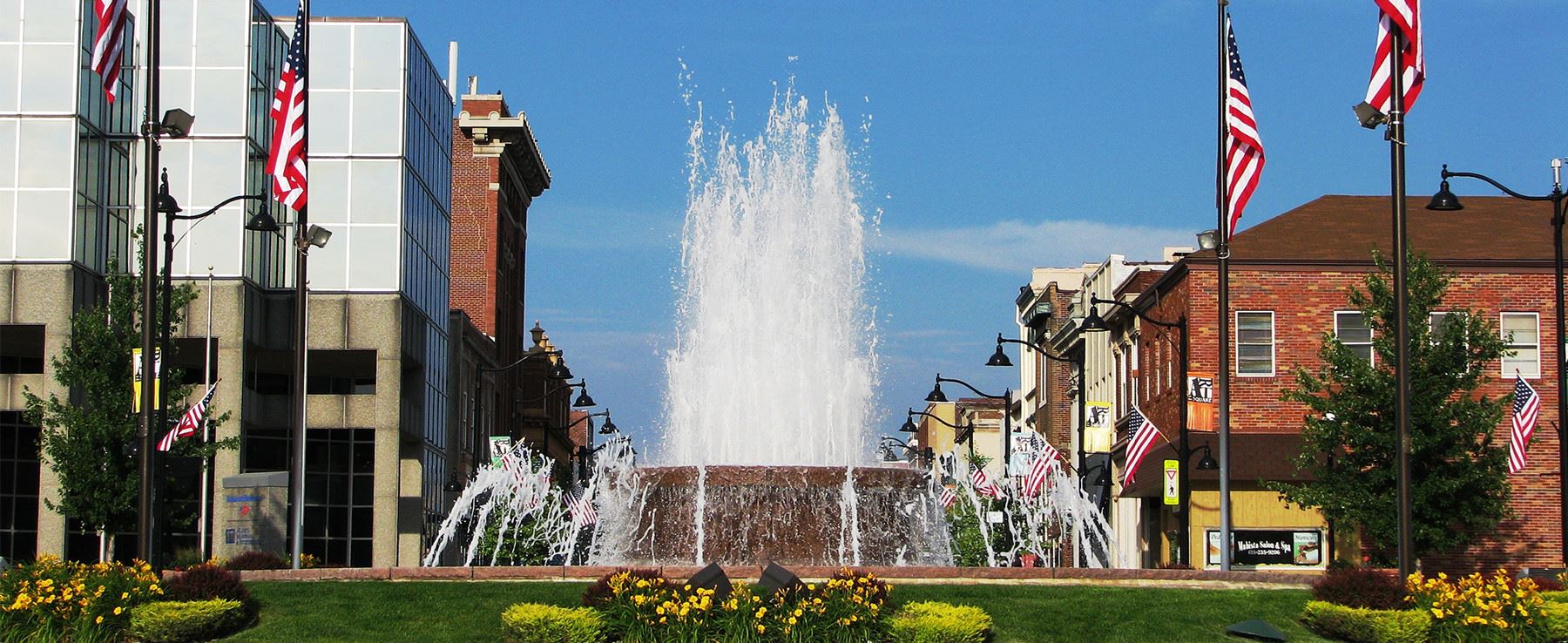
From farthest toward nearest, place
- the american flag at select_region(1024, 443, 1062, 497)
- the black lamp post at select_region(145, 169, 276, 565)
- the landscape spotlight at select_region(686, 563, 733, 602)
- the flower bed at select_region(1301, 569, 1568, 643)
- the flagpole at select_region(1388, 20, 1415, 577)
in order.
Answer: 1. the american flag at select_region(1024, 443, 1062, 497)
2. the black lamp post at select_region(145, 169, 276, 565)
3. the flagpole at select_region(1388, 20, 1415, 577)
4. the flower bed at select_region(1301, 569, 1568, 643)
5. the landscape spotlight at select_region(686, 563, 733, 602)

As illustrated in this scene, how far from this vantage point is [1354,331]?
45.1m

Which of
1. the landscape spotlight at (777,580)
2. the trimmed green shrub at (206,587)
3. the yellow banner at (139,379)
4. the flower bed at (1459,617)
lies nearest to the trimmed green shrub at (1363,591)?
the flower bed at (1459,617)

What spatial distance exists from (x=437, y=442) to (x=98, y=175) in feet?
58.0

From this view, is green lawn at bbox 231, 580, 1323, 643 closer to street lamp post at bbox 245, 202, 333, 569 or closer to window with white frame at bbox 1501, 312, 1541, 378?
street lamp post at bbox 245, 202, 333, 569

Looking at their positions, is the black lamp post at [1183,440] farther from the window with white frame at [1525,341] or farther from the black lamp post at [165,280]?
the black lamp post at [165,280]

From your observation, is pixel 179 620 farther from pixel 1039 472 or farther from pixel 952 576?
pixel 1039 472

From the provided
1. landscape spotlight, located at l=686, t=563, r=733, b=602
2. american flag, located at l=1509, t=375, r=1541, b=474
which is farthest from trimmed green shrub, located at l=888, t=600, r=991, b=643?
american flag, located at l=1509, t=375, r=1541, b=474

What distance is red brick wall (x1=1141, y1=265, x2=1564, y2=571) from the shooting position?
43.8 meters

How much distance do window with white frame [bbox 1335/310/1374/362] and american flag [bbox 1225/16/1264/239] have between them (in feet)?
48.6

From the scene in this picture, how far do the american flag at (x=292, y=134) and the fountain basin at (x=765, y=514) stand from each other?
911 centimetres

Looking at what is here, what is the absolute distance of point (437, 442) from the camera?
2739 inches

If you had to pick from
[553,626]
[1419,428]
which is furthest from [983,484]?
[553,626]

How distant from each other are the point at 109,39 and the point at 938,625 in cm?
1576

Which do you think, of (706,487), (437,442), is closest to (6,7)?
(437,442)
